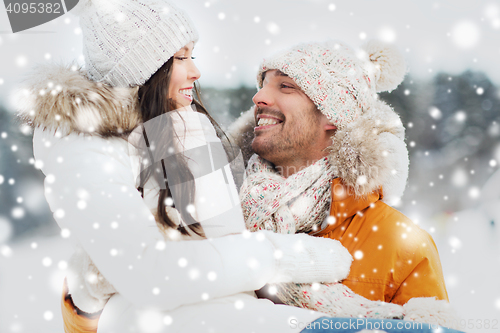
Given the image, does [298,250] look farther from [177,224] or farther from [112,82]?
[112,82]

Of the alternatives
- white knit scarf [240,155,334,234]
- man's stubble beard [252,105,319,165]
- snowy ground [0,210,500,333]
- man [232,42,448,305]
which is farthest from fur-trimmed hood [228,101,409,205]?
snowy ground [0,210,500,333]

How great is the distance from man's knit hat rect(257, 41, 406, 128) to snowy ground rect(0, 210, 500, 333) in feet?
3.93

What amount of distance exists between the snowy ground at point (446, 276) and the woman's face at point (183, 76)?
29.9 inches

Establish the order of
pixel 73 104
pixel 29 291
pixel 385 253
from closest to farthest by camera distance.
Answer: pixel 73 104 → pixel 385 253 → pixel 29 291

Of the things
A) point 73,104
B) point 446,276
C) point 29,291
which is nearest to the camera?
point 73,104

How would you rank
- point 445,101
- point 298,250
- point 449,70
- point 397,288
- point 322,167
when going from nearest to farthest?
point 298,250 → point 397,288 → point 322,167 → point 449,70 → point 445,101

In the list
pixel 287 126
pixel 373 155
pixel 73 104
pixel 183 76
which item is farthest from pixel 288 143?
pixel 73 104

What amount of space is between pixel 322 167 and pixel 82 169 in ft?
3.63

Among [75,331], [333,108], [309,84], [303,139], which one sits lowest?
[75,331]

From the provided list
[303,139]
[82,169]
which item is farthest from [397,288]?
[82,169]

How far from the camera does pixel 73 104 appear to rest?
40.5 inches

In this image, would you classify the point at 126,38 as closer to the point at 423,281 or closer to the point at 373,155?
the point at 373,155

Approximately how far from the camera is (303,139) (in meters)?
1.80

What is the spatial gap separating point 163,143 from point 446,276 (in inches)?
127
